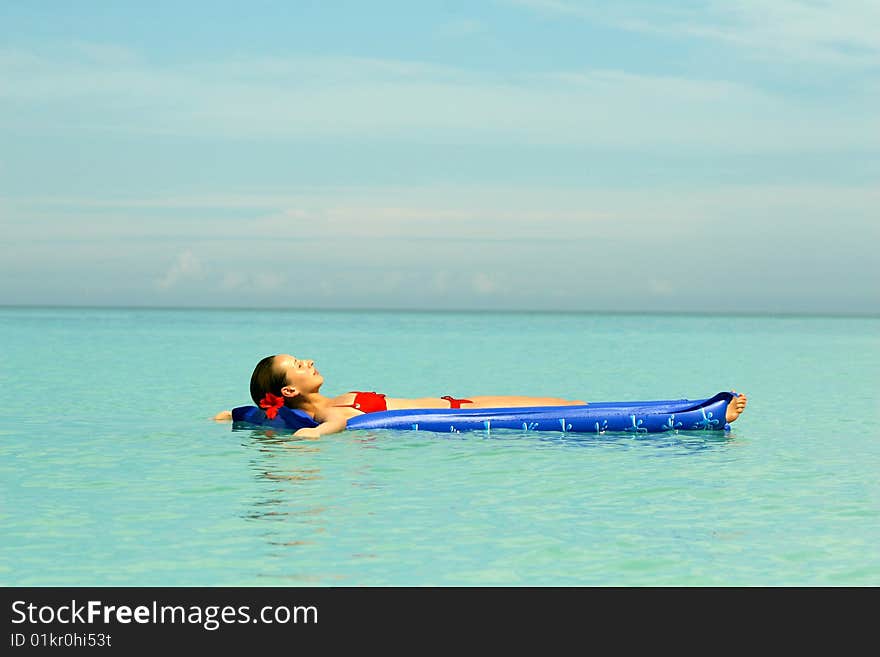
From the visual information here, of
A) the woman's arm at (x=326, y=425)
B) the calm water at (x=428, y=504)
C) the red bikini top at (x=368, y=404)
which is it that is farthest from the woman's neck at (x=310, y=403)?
the calm water at (x=428, y=504)

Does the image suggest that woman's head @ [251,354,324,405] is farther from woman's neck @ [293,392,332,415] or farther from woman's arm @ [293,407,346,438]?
woman's arm @ [293,407,346,438]

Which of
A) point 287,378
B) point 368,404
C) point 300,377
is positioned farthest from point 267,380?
point 368,404

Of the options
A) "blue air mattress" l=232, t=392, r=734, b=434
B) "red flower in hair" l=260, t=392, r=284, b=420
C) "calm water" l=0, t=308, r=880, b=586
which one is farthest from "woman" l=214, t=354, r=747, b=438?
"calm water" l=0, t=308, r=880, b=586

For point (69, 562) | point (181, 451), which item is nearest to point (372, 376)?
point (181, 451)

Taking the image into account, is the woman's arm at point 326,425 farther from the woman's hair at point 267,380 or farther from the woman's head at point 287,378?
the woman's hair at point 267,380

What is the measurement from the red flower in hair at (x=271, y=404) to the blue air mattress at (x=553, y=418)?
7cm

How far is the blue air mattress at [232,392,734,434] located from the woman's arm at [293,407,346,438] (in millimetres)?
107

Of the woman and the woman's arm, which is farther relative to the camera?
the woman

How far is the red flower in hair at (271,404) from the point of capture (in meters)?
10.7

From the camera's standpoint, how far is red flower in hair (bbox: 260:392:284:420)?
1071 cm
